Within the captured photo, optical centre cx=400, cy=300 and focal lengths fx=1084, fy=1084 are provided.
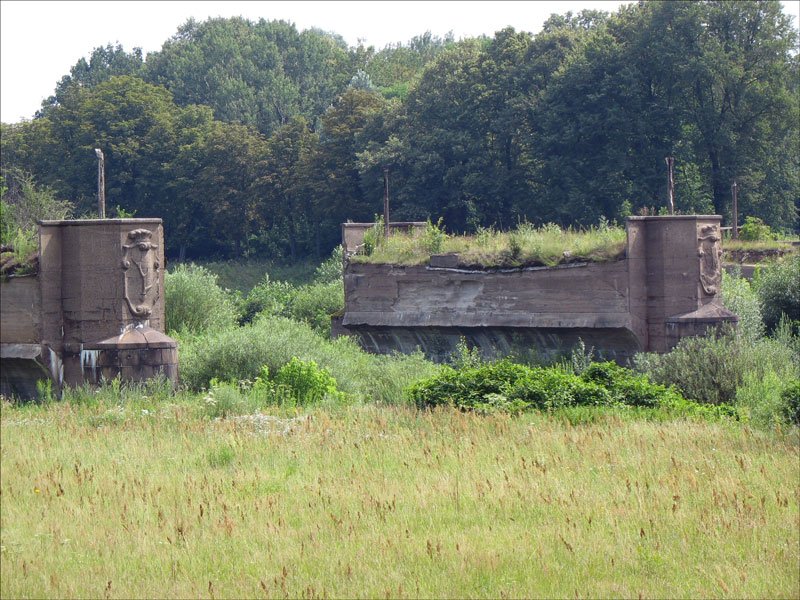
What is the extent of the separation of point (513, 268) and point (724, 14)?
2897cm

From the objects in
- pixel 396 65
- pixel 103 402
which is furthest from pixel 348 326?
pixel 396 65

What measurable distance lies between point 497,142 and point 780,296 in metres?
27.4

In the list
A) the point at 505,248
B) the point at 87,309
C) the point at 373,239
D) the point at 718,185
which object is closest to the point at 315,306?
the point at 373,239

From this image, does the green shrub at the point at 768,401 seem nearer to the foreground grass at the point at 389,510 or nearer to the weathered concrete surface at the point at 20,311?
the foreground grass at the point at 389,510

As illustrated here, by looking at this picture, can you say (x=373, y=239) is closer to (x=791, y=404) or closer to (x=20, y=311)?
(x=20, y=311)

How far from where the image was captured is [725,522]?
9.44m

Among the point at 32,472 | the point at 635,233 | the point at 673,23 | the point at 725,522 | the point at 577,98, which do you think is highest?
the point at 673,23

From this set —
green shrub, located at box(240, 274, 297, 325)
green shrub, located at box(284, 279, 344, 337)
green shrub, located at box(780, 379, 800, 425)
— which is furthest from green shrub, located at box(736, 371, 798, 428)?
green shrub, located at box(240, 274, 297, 325)

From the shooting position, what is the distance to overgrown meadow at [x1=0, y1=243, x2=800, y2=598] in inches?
315

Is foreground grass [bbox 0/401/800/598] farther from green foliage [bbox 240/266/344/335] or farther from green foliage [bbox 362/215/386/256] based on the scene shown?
green foliage [bbox 240/266/344/335]

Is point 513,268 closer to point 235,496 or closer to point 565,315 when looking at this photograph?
point 565,315

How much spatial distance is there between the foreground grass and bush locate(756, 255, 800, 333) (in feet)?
41.6

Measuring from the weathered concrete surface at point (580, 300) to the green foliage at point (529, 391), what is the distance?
513cm

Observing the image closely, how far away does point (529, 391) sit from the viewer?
604 inches
